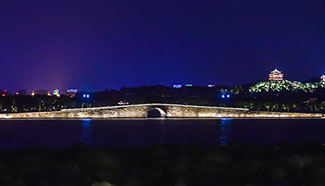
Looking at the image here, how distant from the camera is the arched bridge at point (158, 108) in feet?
366

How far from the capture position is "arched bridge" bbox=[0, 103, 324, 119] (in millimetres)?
111562

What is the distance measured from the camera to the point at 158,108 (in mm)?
114500
